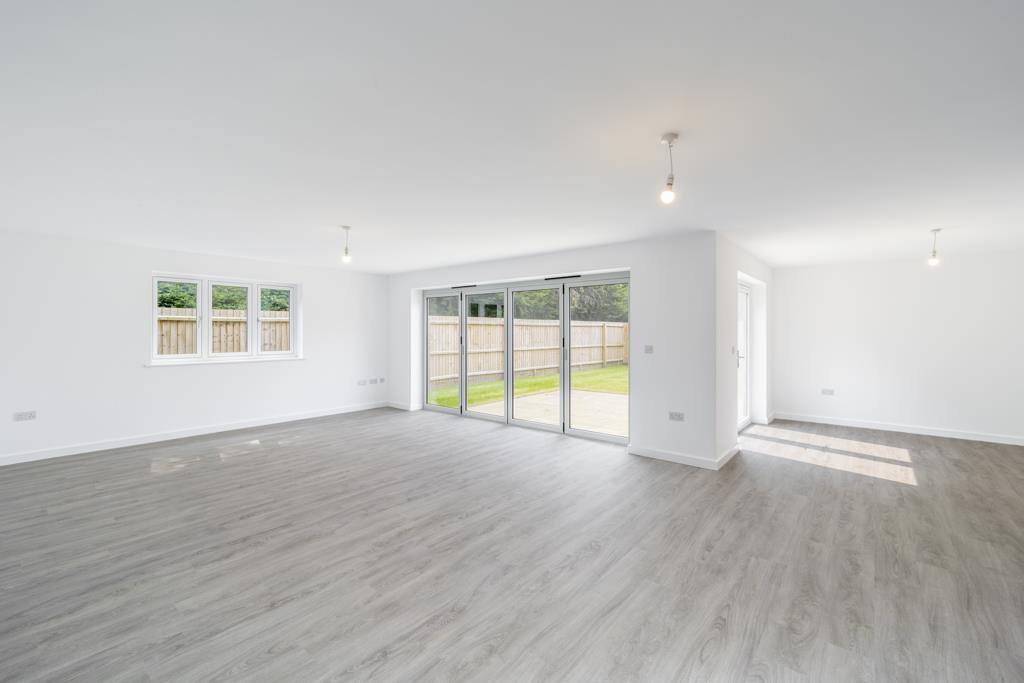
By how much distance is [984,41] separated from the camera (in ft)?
4.98

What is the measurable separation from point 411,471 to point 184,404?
142 inches

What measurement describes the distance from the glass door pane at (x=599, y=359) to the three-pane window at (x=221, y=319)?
4507 millimetres

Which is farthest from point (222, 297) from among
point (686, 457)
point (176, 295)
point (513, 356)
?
point (686, 457)

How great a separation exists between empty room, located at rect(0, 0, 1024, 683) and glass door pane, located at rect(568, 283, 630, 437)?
42mm

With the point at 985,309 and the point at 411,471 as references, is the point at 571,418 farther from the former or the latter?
the point at 985,309

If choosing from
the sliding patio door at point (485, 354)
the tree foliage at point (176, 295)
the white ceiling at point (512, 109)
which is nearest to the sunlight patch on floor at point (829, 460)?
the white ceiling at point (512, 109)

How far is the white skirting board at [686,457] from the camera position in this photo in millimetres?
4359

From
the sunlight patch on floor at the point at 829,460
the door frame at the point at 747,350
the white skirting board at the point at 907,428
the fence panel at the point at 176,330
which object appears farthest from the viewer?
the door frame at the point at 747,350

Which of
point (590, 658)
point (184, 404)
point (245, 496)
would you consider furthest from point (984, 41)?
point (184, 404)

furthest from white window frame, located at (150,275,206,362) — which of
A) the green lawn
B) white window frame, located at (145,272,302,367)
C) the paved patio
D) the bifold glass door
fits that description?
the paved patio

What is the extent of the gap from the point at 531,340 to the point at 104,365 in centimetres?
522

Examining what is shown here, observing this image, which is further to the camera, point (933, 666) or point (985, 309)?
point (985, 309)

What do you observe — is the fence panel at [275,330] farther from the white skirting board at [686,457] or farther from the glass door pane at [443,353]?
the white skirting board at [686,457]

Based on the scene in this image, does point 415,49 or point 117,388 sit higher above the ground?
point 415,49
